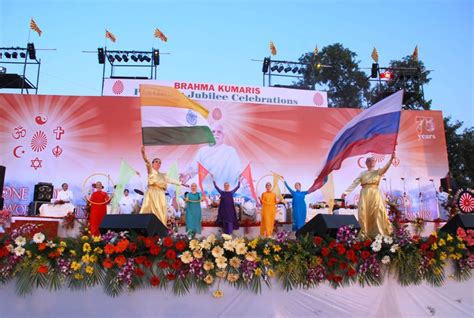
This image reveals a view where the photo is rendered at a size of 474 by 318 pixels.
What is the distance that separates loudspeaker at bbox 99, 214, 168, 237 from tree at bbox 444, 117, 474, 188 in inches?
812

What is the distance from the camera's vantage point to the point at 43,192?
12.4 meters

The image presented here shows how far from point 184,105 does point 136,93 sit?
750cm

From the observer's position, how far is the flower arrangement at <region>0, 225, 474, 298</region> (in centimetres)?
343

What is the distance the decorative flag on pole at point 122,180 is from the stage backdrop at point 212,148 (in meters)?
0.98

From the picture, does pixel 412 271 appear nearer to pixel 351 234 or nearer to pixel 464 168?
pixel 351 234

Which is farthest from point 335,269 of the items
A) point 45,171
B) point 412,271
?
point 45,171

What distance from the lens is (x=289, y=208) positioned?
38.9 ft

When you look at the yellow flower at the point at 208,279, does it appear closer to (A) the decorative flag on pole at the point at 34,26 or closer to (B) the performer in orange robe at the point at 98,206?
(B) the performer in orange robe at the point at 98,206

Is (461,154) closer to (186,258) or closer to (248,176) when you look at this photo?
(248,176)

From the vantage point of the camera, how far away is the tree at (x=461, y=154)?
841 inches

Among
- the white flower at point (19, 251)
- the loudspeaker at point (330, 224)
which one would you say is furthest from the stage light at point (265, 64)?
the white flower at point (19, 251)

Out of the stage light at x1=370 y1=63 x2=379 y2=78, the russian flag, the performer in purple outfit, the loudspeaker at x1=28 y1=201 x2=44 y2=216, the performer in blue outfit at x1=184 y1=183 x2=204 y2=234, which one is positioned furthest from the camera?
the stage light at x1=370 y1=63 x2=379 y2=78

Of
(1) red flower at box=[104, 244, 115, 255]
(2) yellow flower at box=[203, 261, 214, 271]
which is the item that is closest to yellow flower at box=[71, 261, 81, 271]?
(1) red flower at box=[104, 244, 115, 255]

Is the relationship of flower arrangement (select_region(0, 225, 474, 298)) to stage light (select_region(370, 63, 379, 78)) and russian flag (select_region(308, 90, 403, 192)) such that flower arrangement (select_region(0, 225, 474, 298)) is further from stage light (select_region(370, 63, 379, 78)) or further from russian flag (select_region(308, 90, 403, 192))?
stage light (select_region(370, 63, 379, 78))
